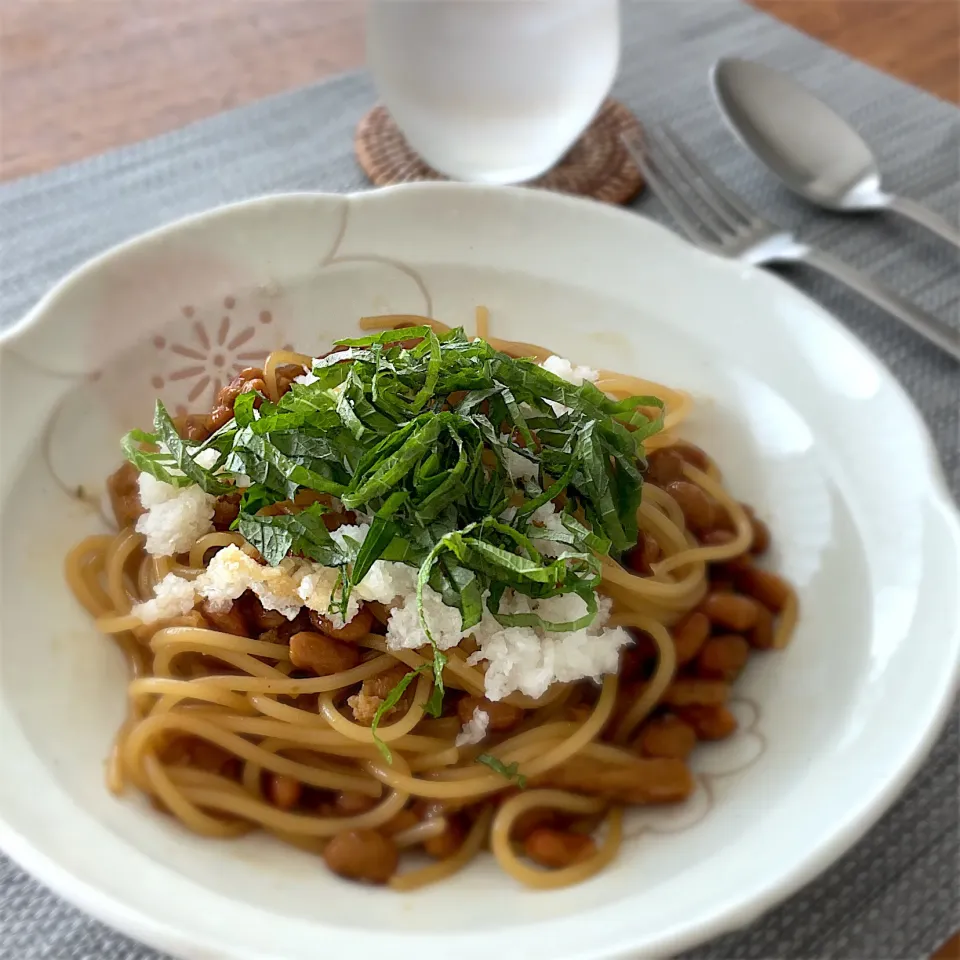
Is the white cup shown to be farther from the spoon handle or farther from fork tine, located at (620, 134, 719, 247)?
the spoon handle

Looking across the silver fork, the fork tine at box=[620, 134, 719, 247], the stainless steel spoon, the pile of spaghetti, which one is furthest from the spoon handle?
the pile of spaghetti

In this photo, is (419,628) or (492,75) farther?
(492,75)

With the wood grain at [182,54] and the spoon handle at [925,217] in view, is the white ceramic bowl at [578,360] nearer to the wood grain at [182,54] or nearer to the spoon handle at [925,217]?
the spoon handle at [925,217]

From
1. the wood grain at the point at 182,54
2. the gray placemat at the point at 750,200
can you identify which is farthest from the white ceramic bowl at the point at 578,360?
the wood grain at the point at 182,54

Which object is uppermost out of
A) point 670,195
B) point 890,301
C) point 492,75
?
point 492,75

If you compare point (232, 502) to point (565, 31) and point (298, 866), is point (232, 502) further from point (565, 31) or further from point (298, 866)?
point (565, 31)

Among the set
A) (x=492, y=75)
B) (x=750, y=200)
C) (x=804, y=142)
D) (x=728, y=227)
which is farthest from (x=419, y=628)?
(x=804, y=142)

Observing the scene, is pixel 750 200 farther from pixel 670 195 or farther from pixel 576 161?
pixel 576 161
